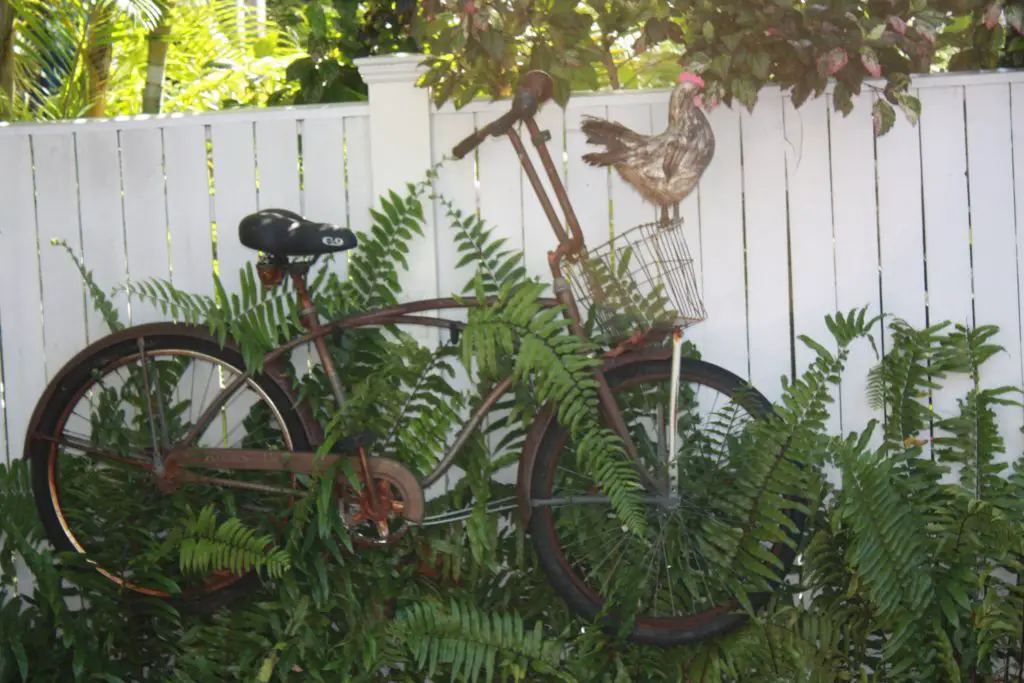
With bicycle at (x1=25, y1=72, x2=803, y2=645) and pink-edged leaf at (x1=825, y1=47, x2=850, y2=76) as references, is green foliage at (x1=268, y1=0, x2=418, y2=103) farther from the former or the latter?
pink-edged leaf at (x1=825, y1=47, x2=850, y2=76)

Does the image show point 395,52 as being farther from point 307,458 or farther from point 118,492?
point 118,492

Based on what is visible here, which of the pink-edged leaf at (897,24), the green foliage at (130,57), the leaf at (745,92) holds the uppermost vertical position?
the green foliage at (130,57)

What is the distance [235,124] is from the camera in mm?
4160

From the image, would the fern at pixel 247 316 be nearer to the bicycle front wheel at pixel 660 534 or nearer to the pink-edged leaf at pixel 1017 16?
the bicycle front wheel at pixel 660 534

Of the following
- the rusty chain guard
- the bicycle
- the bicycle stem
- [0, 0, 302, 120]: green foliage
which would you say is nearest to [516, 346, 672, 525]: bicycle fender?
the bicycle

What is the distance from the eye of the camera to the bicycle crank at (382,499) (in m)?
3.60

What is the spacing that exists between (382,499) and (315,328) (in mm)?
562

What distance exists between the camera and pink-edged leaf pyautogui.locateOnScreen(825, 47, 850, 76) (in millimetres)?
3662

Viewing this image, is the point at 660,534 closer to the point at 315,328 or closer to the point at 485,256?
the point at 485,256

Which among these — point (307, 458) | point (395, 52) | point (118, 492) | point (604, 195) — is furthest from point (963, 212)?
point (118, 492)

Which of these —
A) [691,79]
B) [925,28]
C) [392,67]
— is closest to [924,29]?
[925,28]

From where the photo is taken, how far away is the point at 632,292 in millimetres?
3549

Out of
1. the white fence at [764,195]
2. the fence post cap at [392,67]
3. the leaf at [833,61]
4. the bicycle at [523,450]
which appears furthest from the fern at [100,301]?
the leaf at [833,61]

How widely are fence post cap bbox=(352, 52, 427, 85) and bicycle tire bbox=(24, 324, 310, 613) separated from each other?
3.42 feet
